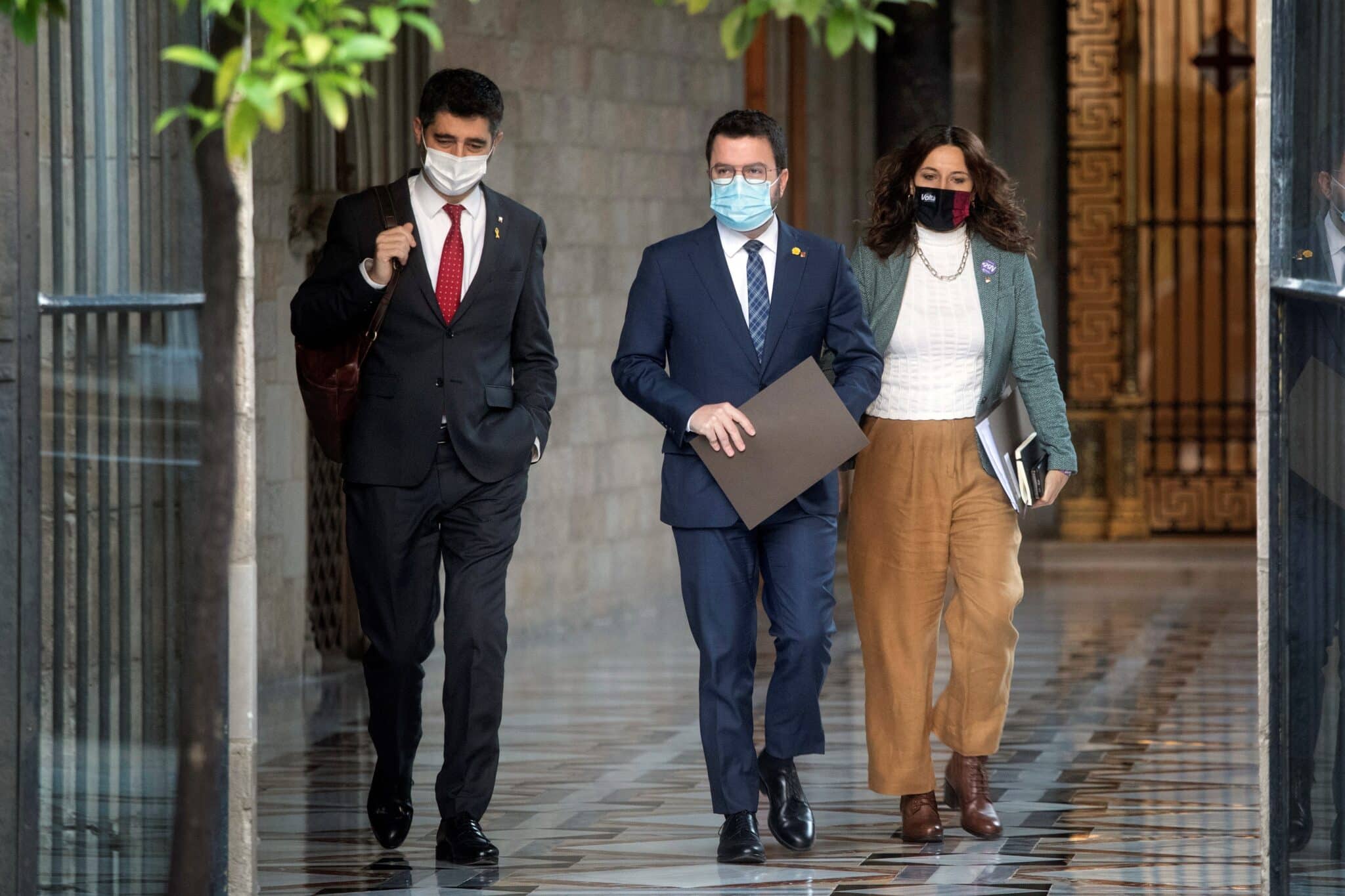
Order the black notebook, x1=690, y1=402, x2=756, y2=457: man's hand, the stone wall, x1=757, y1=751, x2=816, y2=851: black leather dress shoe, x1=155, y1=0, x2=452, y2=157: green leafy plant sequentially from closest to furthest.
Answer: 1. x1=155, y1=0, x2=452, y2=157: green leafy plant
2. x1=690, y1=402, x2=756, y2=457: man's hand
3. x1=757, y1=751, x2=816, y2=851: black leather dress shoe
4. the black notebook
5. the stone wall

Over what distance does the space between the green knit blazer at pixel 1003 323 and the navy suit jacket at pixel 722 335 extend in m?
0.18

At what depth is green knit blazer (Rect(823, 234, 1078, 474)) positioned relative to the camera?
4.86m

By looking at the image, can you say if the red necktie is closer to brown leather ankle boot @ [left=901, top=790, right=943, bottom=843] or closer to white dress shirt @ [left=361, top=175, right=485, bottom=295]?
white dress shirt @ [left=361, top=175, right=485, bottom=295]

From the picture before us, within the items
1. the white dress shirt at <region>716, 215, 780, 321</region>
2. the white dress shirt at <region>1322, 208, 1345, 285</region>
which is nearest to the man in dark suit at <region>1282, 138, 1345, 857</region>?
the white dress shirt at <region>1322, 208, 1345, 285</region>

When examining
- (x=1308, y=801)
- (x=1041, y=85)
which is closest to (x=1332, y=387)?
(x=1308, y=801)

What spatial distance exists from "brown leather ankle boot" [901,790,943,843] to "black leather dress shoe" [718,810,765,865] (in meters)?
0.41

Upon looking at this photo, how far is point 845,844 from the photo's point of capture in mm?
4852

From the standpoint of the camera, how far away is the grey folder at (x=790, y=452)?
4527mm

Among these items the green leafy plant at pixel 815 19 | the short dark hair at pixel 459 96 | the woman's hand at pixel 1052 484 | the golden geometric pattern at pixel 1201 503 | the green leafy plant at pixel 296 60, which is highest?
the short dark hair at pixel 459 96

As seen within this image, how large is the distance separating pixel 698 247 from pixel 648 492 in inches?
223

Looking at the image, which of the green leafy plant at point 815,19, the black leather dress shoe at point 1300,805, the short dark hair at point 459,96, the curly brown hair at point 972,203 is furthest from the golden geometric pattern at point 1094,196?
the green leafy plant at point 815,19

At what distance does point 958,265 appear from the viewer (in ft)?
16.0

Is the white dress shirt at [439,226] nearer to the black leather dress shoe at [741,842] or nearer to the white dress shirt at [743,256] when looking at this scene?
the white dress shirt at [743,256]

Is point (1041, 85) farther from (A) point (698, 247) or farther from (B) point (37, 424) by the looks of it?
(B) point (37, 424)
